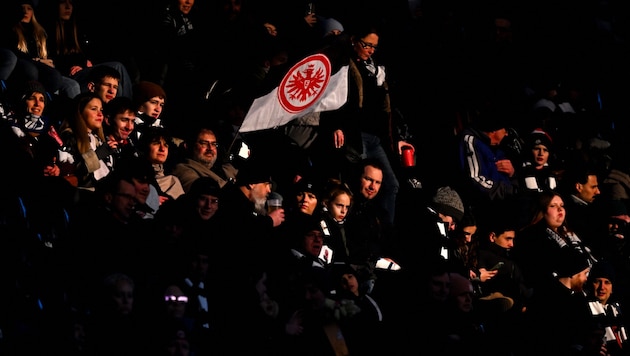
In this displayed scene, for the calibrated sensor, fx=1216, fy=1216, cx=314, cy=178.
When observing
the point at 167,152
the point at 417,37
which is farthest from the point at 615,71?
the point at 167,152

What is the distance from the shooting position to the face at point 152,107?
1109 centimetres

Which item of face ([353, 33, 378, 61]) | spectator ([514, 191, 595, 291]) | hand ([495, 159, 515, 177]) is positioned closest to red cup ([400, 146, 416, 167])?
hand ([495, 159, 515, 177])

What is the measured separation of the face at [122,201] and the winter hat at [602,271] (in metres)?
5.42

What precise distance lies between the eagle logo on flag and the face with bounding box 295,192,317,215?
738 mm

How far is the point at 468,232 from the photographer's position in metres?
11.4

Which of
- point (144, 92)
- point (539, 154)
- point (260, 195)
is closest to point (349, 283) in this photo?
point (260, 195)

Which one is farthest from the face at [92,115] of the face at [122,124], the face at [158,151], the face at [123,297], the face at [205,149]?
the face at [123,297]

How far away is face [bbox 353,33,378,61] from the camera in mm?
12578

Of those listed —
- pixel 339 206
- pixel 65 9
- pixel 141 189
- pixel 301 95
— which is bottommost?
pixel 339 206

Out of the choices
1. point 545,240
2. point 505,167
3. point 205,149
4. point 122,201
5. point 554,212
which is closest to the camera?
point 122,201

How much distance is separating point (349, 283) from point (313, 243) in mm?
438

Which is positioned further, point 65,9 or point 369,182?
point 65,9

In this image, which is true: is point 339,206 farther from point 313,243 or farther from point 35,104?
point 35,104

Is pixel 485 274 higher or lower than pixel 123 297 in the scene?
lower
